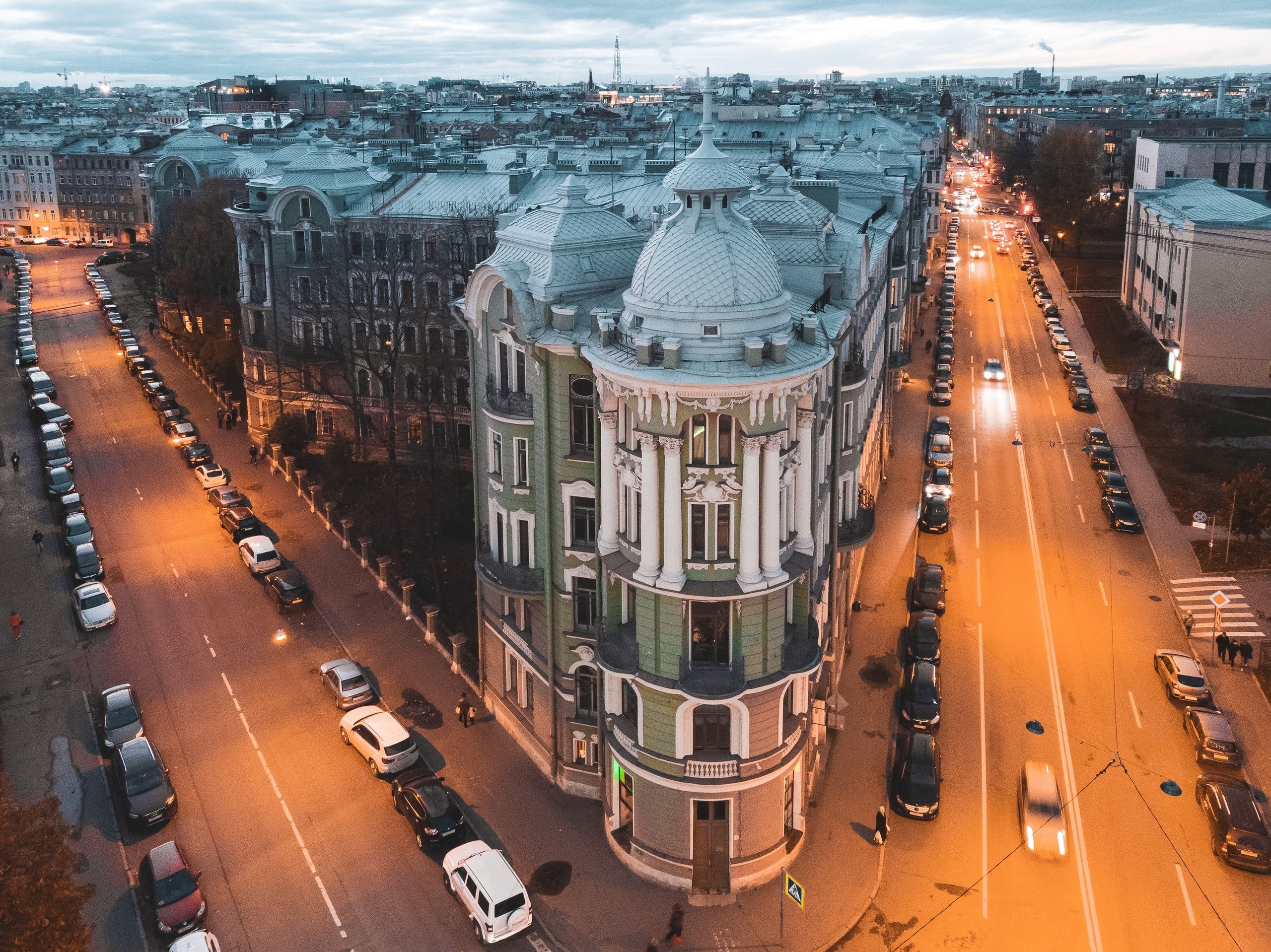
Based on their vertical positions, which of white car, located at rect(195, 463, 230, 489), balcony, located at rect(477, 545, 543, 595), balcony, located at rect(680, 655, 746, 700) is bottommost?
white car, located at rect(195, 463, 230, 489)

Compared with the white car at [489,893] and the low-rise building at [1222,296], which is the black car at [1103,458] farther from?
the white car at [489,893]

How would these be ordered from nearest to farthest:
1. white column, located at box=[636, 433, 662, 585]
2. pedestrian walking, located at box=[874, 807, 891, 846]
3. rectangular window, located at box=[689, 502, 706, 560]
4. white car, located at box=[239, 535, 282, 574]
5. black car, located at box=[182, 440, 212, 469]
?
white column, located at box=[636, 433, 662, 585] < rectangular window, located at box=[689, 502, 706, 560] < pedestrian walking, located at box=[874, 807, 891, 846] < white car, located at box=[239, 535, 282, 574] < black car, located at box=[182, 440, 212, 469]

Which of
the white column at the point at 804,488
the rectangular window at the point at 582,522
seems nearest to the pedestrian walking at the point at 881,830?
the white column at the point at 804,488

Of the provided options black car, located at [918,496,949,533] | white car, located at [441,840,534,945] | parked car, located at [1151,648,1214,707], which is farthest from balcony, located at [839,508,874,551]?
black car, located at [918,496,949,533]

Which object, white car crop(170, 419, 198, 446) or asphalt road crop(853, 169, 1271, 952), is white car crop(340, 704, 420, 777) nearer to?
asphalt road crop(853, 169, 1271, 952)

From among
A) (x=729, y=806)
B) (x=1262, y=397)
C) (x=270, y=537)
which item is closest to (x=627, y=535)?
(x=729, y=806)

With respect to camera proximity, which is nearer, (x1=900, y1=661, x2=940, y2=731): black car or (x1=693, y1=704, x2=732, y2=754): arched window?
(x1=693, y1=704, x2=732, y2=754): arched window
